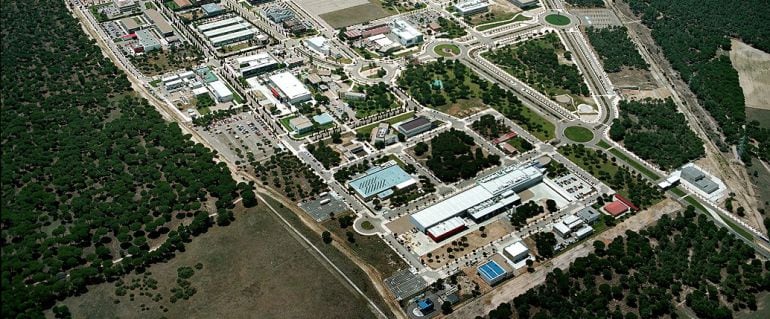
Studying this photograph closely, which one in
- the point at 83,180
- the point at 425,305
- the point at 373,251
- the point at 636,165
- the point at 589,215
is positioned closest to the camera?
the point at 425,305

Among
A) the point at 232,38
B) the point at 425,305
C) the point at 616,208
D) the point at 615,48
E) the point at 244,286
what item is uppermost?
the point at 232,38

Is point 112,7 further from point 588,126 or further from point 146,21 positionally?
point 588,126

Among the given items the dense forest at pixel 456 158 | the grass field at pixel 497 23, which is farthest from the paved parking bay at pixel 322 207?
the grass field at pixel 497 23

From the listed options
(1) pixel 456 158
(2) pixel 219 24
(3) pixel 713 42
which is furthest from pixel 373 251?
(3) pixel 713 42

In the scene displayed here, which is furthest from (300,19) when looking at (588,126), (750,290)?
(750,290)

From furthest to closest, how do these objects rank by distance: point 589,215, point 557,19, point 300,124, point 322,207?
point 557,19, point 300,124, point 322,207, point 589,215

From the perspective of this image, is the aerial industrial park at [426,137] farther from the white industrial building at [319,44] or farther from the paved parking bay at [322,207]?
the white industrial building at [319,44]

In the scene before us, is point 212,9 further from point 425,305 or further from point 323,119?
point 425,305
